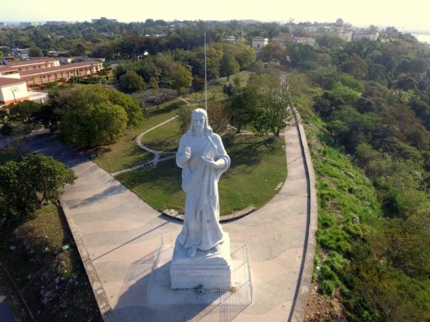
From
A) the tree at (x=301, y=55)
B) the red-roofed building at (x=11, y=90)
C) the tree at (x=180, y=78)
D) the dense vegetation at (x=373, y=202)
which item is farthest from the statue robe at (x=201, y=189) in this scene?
the tree at (x=301, y=55)

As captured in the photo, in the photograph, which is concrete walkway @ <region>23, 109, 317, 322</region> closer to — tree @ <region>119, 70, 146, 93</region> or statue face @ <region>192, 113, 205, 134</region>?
statue face @ <region>192, 113, 205, 134</region>

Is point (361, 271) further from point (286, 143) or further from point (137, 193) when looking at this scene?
point (286, 143)

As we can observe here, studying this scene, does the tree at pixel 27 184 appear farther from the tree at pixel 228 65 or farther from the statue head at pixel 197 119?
the tree at pixel 228 65

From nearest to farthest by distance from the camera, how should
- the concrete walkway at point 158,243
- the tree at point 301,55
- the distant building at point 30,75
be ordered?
the concrete walkway at point 158,243 → the distant building at point 30,75 → the tree at point 301,55

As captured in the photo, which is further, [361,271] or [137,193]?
[137,193]

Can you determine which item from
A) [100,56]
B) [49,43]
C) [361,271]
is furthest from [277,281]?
[49,43]
